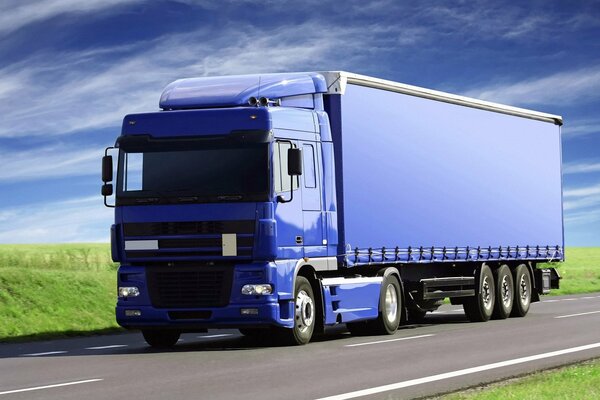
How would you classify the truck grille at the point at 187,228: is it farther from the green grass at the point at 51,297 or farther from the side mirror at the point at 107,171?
the green grass at the point at 51,297

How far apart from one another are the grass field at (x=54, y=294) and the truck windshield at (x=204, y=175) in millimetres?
6812

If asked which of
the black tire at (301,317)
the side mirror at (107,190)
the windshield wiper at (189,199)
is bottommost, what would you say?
the black tire at (301,317)

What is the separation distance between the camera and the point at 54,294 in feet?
88.9

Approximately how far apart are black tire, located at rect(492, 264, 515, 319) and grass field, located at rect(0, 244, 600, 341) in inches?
324

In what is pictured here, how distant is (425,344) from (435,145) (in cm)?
649

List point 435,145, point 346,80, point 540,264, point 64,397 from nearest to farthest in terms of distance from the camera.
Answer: point 64,397
point 346,80
point 435,145
point 540,264

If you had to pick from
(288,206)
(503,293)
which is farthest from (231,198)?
(503,293)

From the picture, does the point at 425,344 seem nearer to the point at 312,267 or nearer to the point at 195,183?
the point at 312,267

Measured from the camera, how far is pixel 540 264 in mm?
29828

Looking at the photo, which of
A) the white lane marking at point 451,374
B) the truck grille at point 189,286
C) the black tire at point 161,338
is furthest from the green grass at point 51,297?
the white lane marking at point 451,374

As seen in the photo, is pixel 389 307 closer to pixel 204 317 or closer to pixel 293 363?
pixel 204 317

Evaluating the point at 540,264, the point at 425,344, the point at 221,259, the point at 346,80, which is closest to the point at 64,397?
the point at 221,259

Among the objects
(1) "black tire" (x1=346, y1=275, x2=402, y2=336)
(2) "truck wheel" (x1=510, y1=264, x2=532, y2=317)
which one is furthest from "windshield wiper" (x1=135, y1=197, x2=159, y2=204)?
(2) "truck wheel" (x1=510, y1=264, x2=532, y2=317)

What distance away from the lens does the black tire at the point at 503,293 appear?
25.8 metres
